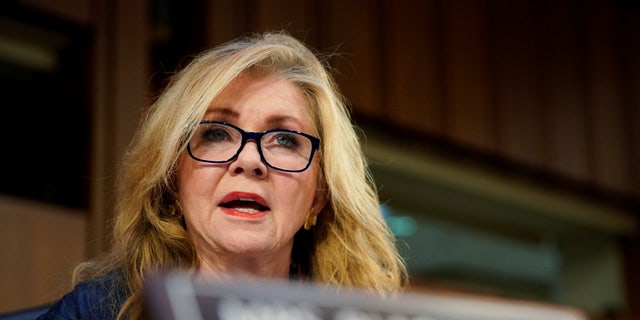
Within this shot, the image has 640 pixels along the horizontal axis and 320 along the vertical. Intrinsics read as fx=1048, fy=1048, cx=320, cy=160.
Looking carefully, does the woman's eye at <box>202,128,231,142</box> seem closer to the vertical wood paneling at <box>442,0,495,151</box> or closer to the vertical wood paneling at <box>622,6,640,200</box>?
the vertical wood paneling at <box>442,0,495,151</box>

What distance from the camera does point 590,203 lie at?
5.56m

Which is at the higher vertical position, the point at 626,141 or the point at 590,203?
the point at 626,141

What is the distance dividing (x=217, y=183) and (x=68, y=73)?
81.0 inches

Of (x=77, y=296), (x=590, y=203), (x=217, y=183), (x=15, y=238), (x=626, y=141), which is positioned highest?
(x=626, y=141)

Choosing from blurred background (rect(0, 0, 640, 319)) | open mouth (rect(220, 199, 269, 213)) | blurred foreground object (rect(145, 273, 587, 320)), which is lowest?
blurred foreground object (rect(145, 273, 587, 320))

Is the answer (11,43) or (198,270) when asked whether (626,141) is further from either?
(198,270)

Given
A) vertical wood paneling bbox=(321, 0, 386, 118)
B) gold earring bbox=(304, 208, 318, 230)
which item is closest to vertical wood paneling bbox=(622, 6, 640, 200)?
→ vertical wood paneling bbox=(321, 0, 386, 118)

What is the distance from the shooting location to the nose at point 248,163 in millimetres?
1435

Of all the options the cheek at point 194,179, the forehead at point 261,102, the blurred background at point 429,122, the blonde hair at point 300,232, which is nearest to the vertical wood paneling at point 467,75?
the blurred background at point 429,122

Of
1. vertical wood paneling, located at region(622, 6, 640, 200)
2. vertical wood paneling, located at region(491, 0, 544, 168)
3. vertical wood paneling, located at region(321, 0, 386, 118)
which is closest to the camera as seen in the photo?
vertical wood paneling, located at region(321, 0, 386, 118)

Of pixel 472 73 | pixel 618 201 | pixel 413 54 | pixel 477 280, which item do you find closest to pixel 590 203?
pixel 618 201

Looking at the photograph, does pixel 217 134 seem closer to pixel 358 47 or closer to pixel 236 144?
pixel 236 144

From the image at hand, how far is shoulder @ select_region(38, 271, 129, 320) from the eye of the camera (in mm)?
1444

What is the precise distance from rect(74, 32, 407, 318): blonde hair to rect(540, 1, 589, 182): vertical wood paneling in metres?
3.65
